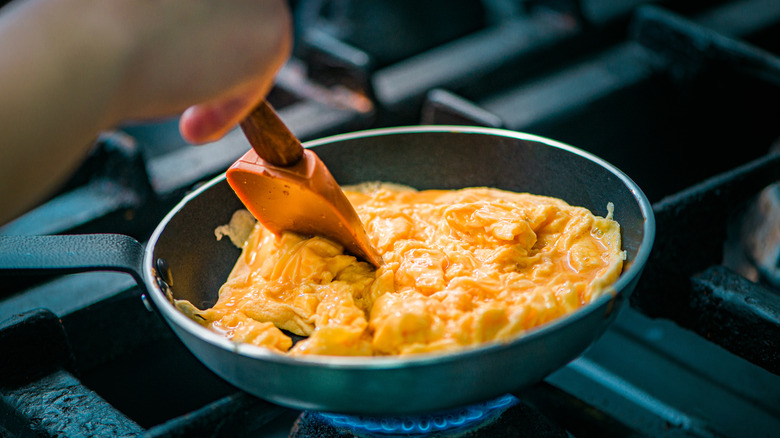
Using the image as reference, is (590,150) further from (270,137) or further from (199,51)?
(199,51)

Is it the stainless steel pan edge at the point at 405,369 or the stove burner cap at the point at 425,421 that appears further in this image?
the stove burner cap at the point at 425,421

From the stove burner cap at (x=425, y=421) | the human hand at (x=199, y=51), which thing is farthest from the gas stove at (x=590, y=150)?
the human hand at (x=199, y=51)

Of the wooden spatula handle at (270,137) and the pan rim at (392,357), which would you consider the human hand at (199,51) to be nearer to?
the wooden spatula handle at (270,137)

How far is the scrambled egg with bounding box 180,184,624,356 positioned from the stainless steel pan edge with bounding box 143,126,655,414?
96mm

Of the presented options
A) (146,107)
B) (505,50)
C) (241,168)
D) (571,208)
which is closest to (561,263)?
(571,208)

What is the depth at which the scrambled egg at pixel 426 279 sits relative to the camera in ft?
3.04

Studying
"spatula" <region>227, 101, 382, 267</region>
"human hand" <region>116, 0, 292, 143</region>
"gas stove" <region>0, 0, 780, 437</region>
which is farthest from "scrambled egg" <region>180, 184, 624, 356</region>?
"human hand" <region>116, 0, 292, 143</region>

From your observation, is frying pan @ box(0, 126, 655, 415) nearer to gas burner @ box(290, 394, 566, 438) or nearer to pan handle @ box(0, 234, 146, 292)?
pan handle @ box(0, 234, 146, 292)

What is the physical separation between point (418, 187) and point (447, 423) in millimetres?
632

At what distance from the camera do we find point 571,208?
1.20 m

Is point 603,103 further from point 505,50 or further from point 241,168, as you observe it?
point 241,168

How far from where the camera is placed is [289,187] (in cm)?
104

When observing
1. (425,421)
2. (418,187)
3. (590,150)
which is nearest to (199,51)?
(425,421)

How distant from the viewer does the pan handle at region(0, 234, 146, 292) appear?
0.95 metres
